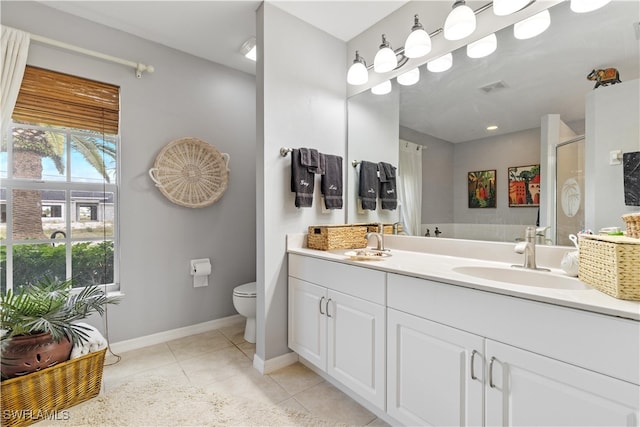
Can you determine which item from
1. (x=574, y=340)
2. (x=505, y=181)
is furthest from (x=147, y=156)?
(x=574, y=340)

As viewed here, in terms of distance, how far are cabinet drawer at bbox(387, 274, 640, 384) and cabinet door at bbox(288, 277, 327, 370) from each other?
0.66 m

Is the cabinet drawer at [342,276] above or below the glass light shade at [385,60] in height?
below

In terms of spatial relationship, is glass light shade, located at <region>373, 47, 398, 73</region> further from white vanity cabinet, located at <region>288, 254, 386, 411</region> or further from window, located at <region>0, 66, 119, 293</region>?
window, located at <region>0, 66, 119, 293</region>

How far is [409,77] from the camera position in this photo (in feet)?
6.66

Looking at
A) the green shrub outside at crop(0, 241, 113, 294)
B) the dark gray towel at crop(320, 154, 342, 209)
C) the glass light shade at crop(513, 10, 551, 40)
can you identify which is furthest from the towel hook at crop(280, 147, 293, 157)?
the green shrub outside at crop(0, 241, 113, 294)

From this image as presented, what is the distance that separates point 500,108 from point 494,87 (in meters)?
0.13

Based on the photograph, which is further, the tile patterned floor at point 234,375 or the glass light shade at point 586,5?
the tile patterned floor at point 234,375

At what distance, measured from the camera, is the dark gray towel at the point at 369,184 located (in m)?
2.31

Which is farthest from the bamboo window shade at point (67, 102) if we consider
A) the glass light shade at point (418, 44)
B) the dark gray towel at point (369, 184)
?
the glass light shade at point (418, 44)

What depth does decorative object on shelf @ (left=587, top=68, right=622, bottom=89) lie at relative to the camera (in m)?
1.24

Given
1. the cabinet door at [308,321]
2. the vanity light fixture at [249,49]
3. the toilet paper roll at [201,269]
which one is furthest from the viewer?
the toilet paper roll at [201,269]

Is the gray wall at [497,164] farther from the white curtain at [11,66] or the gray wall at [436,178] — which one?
the white curtain at [11,66]

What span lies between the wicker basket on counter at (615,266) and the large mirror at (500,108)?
49 cm

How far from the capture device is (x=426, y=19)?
1885 millimetres
